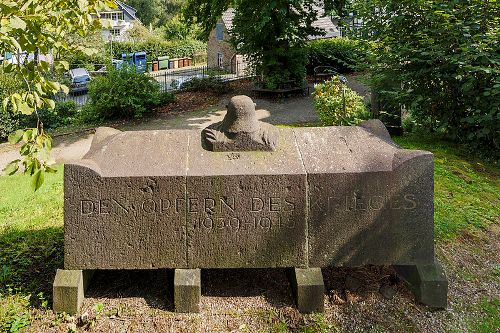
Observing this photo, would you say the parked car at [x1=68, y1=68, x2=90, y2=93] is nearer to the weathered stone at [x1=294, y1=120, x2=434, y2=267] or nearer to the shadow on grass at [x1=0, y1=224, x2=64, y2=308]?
the shadow on grass at [x1=0, y1=224, x2=64, y2=308]

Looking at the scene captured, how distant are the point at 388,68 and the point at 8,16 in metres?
8.54

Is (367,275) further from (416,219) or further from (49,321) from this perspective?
(49,321)

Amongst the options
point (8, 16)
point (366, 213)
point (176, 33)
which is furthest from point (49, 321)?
point (176, 33)

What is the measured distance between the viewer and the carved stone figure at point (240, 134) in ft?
14.8

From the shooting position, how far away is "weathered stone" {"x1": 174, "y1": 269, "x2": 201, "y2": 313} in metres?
4.24

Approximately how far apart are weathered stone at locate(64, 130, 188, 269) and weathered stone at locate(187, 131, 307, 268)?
0.48 ft

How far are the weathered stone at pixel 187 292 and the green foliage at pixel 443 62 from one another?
234 inches

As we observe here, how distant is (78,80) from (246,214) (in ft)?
87.2

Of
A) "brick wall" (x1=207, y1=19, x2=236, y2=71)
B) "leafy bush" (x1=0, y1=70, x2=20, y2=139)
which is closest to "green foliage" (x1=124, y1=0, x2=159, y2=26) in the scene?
"brick wall" (x1=207, y1=19, x2=236, y2=71)

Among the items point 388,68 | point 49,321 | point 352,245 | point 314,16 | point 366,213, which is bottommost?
point 49,321

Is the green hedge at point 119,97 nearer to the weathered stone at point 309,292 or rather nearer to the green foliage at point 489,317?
the weathered stone at point 309,292

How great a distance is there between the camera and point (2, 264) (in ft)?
16.9

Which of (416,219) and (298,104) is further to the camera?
(298,104)

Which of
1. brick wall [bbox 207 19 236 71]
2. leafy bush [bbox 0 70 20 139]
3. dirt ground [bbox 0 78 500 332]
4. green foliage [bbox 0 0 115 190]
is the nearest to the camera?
green foliage [bbox 0 0 115 190]
